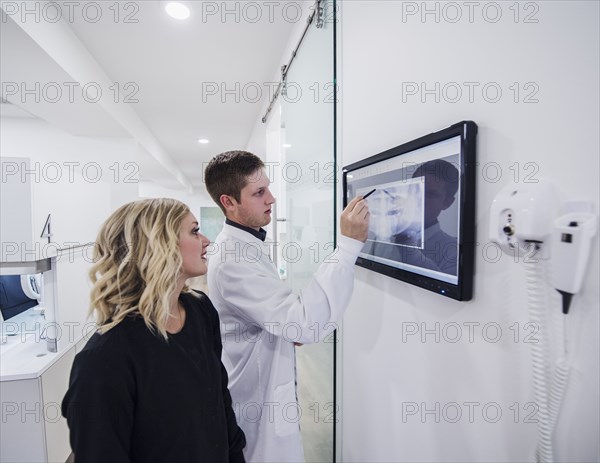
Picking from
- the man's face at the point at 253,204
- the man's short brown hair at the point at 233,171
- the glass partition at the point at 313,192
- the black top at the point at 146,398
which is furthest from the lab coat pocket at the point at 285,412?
the man's short brown hair at the point at 233,171

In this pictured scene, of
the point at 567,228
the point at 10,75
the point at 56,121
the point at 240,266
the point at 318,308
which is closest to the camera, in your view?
the point at 567,228

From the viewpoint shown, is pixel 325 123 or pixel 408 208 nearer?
pixel 408 208

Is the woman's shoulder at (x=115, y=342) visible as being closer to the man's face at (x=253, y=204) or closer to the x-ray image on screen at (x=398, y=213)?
the man's face at (x=253, y=204)

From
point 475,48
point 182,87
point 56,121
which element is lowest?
point 475,48

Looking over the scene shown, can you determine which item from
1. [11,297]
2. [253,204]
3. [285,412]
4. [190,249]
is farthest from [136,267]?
[11,297]

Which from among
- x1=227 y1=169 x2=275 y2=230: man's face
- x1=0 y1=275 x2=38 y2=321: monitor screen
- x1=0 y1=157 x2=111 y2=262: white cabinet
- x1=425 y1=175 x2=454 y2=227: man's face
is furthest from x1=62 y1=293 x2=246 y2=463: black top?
x1=0 y1=275 x2=38 y2=321: monitor screen

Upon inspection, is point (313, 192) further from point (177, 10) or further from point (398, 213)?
point (177, 10)

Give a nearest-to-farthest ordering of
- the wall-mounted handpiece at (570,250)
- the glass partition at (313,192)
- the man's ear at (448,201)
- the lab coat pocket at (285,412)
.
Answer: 1. the wall-mounted handpiece at (570,250)
2. the man's ear at (448,201)
3. the lab coat pocket at (285,412)
4. the glass partition at (313,192)

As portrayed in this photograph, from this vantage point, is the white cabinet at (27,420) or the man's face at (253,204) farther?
the white cabinet at (27,420)

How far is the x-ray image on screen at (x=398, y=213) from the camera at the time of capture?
983mm

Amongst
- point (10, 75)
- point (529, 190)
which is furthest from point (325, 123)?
point (10, 75)

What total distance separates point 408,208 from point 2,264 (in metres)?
2.02

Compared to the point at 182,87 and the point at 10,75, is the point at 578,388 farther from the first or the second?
the point at 182,87

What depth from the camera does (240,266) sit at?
113 cm
